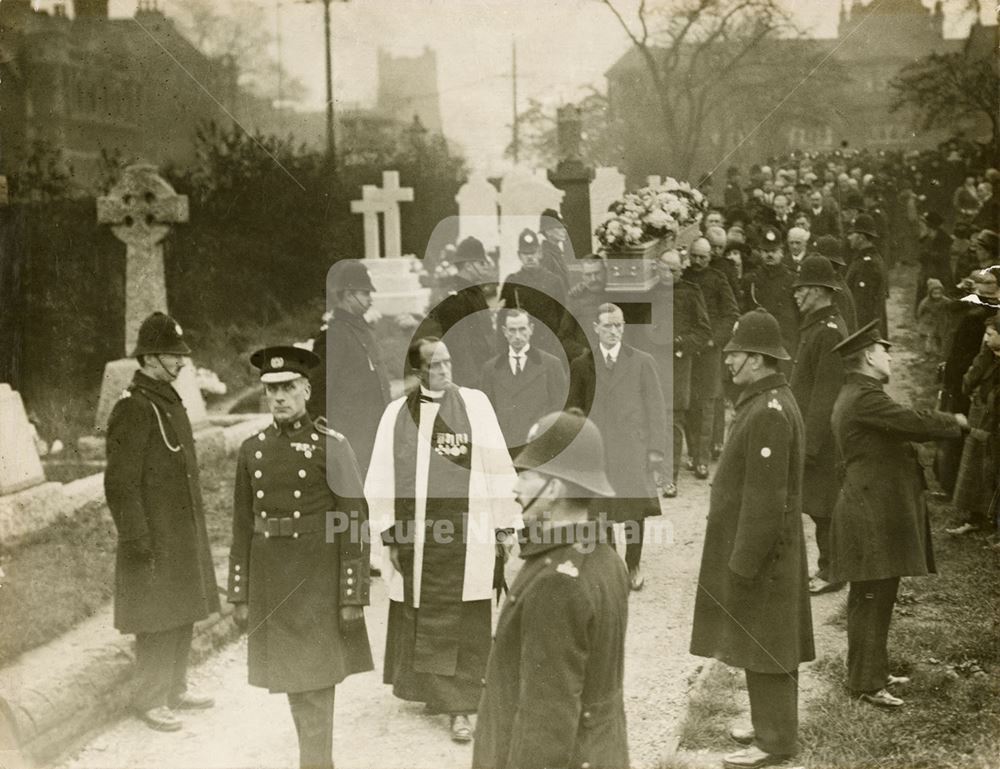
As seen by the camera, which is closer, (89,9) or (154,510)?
(154,510)

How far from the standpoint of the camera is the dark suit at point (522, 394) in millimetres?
6375

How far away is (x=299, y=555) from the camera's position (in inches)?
173

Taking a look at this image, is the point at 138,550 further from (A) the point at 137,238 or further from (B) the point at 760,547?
(B) the point at 760,547

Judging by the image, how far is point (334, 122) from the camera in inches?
321

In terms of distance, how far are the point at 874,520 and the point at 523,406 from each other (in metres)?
2.42

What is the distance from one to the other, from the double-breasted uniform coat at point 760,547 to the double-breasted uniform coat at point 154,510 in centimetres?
268

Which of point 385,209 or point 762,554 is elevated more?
point 385,209

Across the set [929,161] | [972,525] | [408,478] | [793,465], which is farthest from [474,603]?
[929,161]

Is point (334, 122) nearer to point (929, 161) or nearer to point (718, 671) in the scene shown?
point (929, 161)

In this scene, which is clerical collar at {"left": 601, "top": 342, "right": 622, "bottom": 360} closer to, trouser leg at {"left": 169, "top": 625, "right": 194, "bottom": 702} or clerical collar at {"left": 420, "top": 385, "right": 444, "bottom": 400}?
clerical collar at {"left": 420, "top": 385, "right": 444, "bottom": 400}

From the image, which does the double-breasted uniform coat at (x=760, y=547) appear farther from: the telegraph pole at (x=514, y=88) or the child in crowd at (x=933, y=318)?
the telegraph pole at (x=514, y=88)

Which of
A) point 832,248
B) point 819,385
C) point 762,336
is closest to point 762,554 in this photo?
point 762,336

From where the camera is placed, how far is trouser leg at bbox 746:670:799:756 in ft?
14.2

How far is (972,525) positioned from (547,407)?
2.60m
